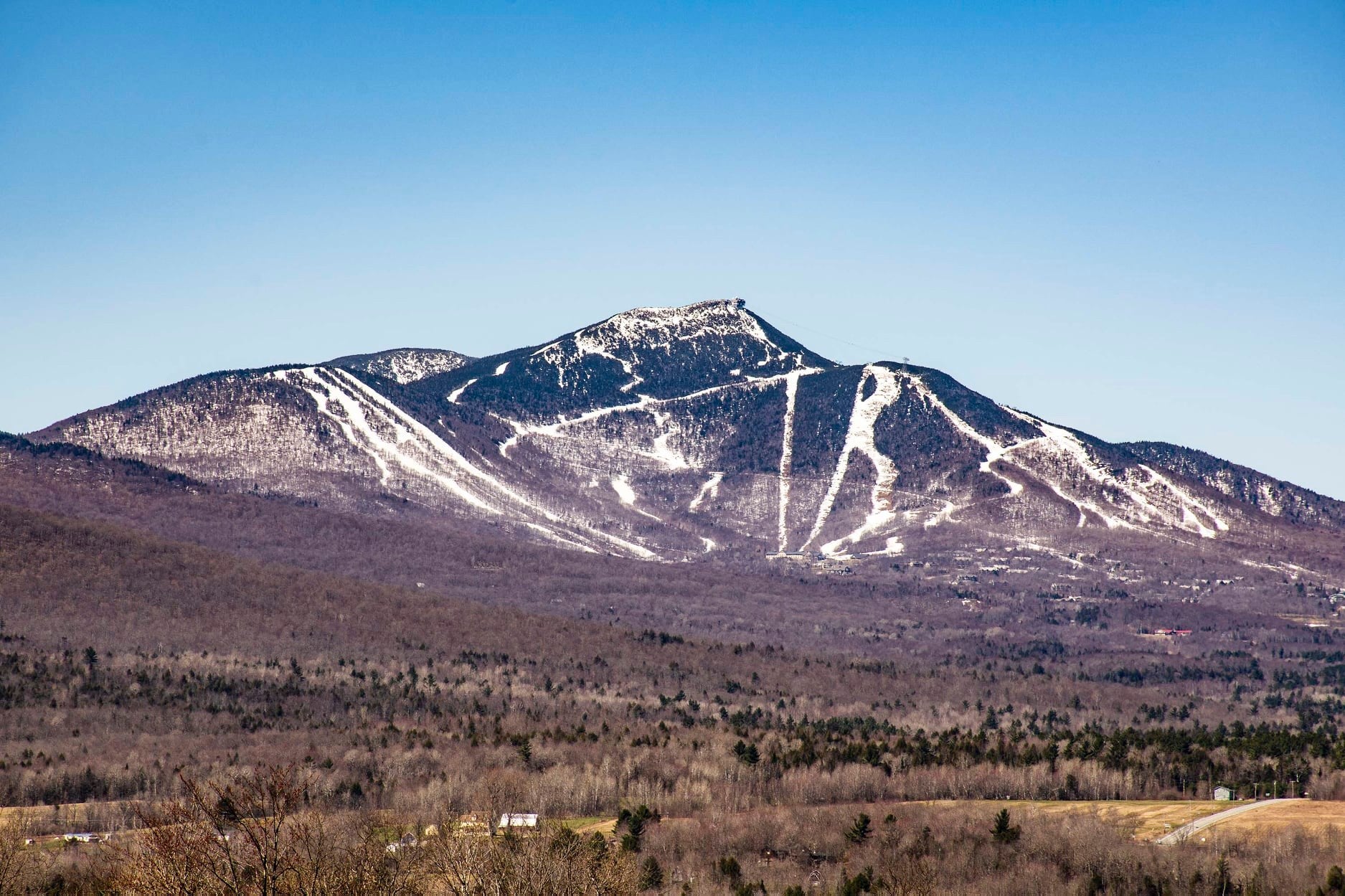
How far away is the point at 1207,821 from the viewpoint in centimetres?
13775

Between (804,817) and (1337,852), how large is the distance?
45535 mm

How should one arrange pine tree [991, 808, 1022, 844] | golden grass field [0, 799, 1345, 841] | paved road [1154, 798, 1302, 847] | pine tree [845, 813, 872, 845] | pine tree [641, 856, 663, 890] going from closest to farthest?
1. pine tree [641, 856, 663, 890]
2. pine tree [991, 808, 1022, 844]
3. paved road [1154, 798, 1302, 847]
4. golden grass field [0, 799, 1345, 841]
5. pine tree [845, 813, 872, 845]

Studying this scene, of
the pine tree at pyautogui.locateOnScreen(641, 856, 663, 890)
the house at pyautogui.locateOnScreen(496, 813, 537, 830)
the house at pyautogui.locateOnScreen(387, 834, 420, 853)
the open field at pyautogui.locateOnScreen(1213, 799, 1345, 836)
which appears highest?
the house at pyautogui.locateOnScreen(387, 834, 420, 853)

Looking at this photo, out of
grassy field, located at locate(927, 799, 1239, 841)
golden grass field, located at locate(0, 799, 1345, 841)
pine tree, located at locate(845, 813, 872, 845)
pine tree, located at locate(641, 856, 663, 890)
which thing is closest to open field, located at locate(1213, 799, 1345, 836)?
golden grass field, located at locate(0, 799, 1345, 841)

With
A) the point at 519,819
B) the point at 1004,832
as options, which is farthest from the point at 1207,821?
the point at 519,819

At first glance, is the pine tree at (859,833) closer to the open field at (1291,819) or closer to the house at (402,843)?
the open field at (1291,819)

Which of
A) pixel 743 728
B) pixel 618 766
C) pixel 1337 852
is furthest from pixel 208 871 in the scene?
pixel 743 728

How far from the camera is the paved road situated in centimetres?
13062

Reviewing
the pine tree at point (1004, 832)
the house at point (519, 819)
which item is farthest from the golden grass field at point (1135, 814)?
the pine tree at point (1004, 832)

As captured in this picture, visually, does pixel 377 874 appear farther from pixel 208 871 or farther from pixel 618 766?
pixel 618 766

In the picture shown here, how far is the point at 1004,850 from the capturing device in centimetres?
12850

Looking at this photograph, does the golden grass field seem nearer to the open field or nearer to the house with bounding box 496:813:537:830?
the open field

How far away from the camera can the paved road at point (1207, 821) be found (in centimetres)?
13062

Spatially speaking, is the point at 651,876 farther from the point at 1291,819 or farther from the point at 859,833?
the point at 1291,819
